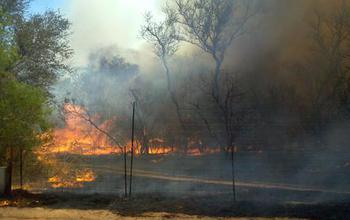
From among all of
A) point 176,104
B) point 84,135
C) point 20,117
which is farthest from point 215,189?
point 84,135

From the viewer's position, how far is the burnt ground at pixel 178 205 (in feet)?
29.1

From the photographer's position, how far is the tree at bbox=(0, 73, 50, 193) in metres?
10.8

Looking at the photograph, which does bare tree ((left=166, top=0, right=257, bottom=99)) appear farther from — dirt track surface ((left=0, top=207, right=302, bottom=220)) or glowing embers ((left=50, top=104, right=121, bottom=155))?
dirt track surface ((left=0, top=207, right=302, bottom=220))

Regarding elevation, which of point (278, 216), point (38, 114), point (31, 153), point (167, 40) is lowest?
point (278, 216)

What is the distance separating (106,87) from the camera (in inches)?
1016

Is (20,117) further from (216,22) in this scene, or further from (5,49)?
(216,22)

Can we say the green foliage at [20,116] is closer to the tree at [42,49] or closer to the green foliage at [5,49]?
the green foliage at [5,49]

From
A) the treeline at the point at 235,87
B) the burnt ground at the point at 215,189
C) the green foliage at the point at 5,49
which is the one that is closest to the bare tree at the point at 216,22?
the treeline at the point at 235,87

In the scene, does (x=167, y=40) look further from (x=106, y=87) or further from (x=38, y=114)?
(x=38, y=114)

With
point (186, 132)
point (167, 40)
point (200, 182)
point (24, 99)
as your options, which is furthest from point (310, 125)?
point (24, 99)

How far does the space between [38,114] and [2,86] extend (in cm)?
120

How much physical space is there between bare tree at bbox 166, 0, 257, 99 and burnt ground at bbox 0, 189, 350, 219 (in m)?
11.8

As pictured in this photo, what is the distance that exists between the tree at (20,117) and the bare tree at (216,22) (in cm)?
1175

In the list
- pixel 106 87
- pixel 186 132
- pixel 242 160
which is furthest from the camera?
pixel 106 87
